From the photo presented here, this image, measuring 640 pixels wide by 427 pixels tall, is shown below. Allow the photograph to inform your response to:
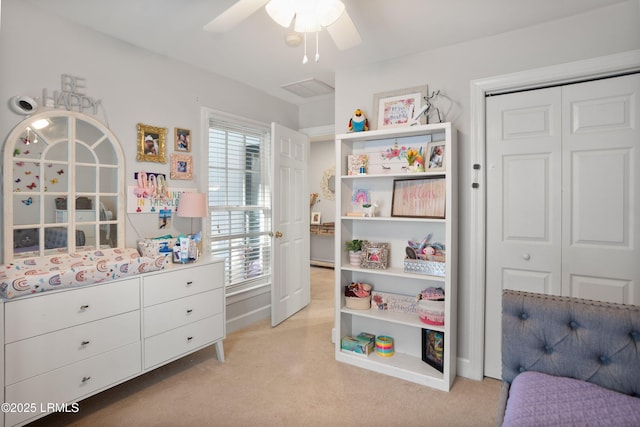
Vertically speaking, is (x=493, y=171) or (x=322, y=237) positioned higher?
(x=493, y=171)

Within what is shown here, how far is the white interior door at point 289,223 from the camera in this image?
3400 millimetres

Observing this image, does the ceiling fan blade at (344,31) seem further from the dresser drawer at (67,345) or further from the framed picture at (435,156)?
the dresser drawer at (67,345)

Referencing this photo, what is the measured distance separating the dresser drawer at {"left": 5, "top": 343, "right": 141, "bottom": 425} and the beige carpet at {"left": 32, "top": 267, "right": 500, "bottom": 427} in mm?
201

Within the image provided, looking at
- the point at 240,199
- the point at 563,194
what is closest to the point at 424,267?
the point at 563,194

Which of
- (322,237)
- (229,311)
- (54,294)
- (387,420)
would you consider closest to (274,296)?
(229,311)

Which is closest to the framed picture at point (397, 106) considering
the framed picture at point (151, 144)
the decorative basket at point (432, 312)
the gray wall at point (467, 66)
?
the gray wall at point (467, 66)

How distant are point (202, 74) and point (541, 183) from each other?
279cm

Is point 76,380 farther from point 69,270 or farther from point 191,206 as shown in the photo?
point 191,206

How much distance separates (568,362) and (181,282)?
2198 mm

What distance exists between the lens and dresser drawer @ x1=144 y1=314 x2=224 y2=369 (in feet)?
7.42

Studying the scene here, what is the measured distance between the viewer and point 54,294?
1830 mm

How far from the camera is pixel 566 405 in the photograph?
117cm

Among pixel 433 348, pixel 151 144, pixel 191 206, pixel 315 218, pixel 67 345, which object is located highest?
pixel 151 144

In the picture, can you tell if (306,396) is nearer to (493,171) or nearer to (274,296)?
(274,296)
